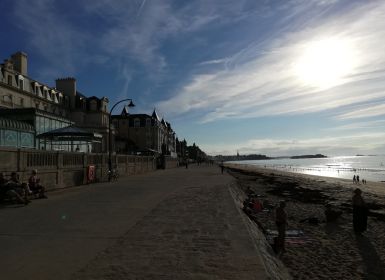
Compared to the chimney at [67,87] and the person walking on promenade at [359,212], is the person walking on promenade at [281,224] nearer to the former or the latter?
the person walking on promenade at [359,212]

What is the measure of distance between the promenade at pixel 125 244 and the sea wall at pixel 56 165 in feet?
9.88

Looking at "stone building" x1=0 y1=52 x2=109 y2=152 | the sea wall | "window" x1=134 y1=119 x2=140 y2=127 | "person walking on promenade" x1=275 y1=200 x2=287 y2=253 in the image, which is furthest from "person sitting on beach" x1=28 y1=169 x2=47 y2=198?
"window" x1=134 y1=119 x2=140 y2=127

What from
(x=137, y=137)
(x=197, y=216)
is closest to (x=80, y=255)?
(x=197, y=216)

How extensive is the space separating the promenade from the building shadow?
355 cm

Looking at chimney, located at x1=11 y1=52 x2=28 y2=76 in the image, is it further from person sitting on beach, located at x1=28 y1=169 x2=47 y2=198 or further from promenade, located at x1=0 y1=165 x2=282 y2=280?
promenade, located at x1=0 y1=165 x2=282 y2=280

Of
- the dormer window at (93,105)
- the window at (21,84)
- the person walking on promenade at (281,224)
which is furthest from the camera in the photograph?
the dormer window at (93,105)

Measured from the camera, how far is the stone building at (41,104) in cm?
3120

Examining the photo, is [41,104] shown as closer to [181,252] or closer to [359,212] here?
[359,212]

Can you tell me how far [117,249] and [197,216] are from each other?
4717 mm

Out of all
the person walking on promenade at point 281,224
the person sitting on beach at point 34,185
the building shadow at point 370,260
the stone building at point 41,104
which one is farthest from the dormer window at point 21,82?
the person walking on promenade at point 281,224

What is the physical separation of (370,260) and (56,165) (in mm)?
14966

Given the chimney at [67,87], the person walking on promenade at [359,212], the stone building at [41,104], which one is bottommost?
the person walking on promenade at [359,212]

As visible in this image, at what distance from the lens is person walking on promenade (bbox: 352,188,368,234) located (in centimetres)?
1488

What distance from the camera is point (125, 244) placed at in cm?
798
